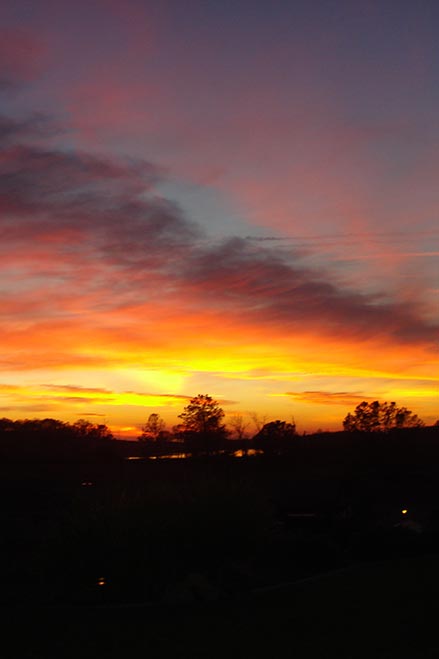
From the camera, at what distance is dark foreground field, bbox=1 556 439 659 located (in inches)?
321

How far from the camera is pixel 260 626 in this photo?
9.19 m

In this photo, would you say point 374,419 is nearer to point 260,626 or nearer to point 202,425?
point 202,425

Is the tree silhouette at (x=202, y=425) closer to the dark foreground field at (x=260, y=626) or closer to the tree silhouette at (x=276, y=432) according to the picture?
the tree silhouette at (x=276, y=432)

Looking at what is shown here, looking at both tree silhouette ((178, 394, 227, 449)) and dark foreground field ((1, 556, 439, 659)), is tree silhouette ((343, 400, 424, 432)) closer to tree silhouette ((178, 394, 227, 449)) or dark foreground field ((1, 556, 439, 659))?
tree silhouette ((178, 394, 227, 449))

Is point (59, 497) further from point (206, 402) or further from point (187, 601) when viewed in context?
point (206, 402)

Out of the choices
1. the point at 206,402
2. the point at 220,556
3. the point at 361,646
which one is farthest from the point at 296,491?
the point at 206,402

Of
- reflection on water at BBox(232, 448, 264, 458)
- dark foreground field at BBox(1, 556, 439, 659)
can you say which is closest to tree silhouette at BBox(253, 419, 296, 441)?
reflection on water at BBox(232, 448, 264, 458)

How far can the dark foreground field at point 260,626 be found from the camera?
816 cm

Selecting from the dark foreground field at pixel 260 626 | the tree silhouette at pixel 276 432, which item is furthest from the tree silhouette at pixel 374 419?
the dark foreground field at pixel 260 626

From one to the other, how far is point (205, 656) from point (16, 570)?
632 cm

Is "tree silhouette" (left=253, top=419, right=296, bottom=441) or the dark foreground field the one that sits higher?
"tree silhouette" (left=253, top=419, right=296, bottom=441)

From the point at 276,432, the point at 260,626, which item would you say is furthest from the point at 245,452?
the point at 260,626

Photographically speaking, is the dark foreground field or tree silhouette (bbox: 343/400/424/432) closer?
the dark foreground field

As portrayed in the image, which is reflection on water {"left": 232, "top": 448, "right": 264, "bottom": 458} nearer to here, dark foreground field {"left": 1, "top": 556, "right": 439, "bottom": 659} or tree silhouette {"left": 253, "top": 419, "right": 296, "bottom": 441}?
tree silhouette {"left": 253, "top": 419, "right": 296, "bottom": 441}
